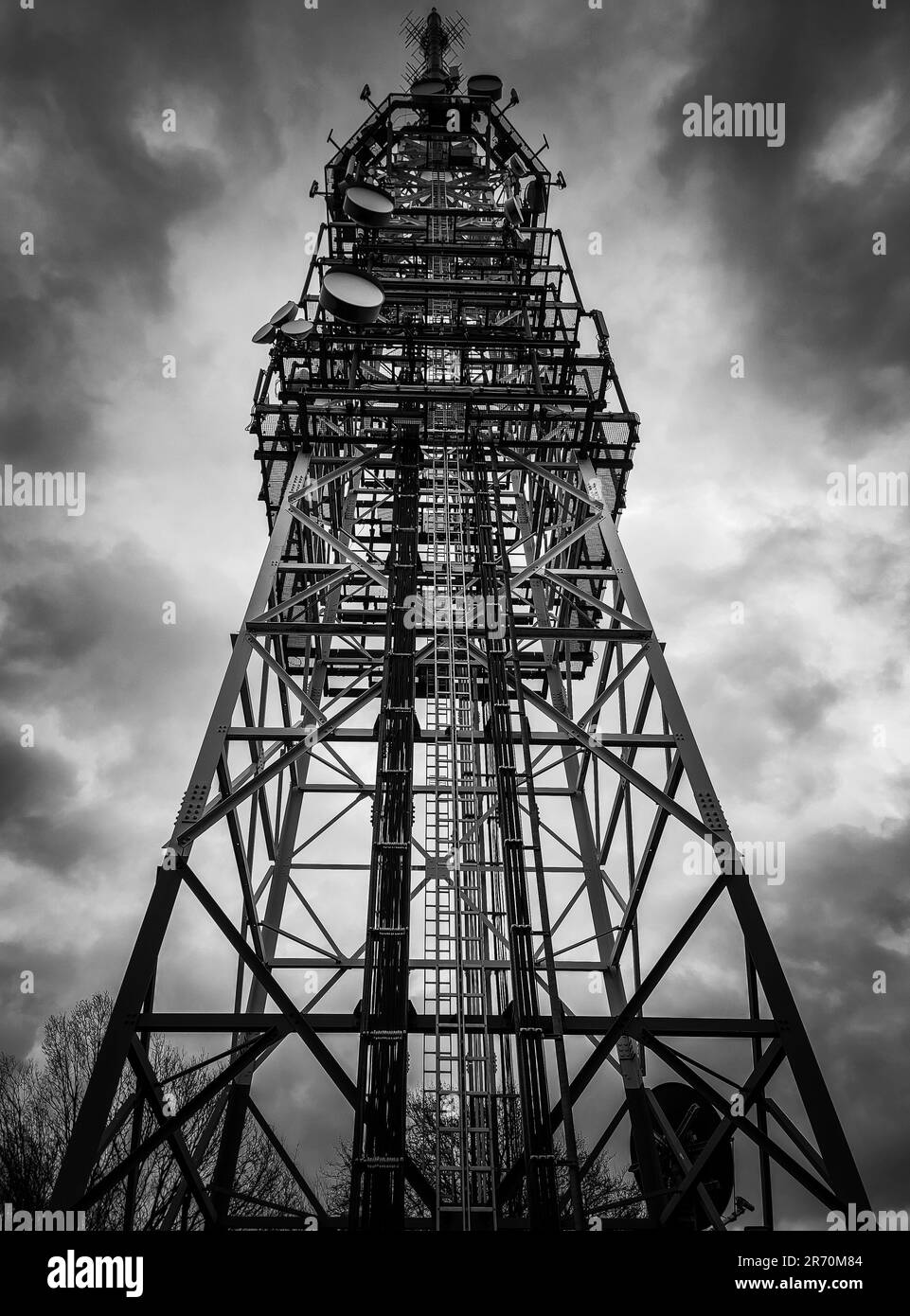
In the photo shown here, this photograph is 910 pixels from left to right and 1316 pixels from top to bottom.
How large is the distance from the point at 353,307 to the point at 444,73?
766 inches

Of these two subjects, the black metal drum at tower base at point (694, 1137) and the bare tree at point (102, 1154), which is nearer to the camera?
A: the black metal drum at tower base at point (694, 1137)

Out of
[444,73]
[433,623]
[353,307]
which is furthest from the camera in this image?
[444,73]

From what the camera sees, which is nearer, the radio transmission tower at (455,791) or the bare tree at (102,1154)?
the radio transmission tower at (455,791)

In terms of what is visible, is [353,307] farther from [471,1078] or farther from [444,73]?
[444,73]

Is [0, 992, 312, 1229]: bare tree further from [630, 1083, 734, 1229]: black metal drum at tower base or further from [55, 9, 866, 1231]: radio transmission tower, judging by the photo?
[630, 1083, 734, 1229]: black metal drum at tower base

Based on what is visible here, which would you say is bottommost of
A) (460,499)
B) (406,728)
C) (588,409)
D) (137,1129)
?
(137,1129)

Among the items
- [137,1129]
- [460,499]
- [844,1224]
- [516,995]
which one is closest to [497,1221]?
[516,995]

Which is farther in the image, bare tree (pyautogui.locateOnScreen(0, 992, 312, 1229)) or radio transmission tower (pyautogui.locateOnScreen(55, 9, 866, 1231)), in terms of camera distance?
bare tree (pyautogui.locateOnScreen(0, 992, 312, 1229))

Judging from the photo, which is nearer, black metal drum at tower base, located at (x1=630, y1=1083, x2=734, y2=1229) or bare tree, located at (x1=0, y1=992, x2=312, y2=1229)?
black metal drum at tower base, located at (x1=630, y1=1083, x2=734, y2=1229)

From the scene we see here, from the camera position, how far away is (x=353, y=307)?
631 inches

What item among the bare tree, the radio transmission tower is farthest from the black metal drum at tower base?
the bare tree

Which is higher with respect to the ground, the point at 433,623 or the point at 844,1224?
the point at 433,623

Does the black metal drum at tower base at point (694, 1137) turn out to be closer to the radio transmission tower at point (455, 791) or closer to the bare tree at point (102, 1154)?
the radio transmission tower at point (455, 791)

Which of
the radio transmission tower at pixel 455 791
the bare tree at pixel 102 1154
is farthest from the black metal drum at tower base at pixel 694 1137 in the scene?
the bare tree at pixel 102 1154
